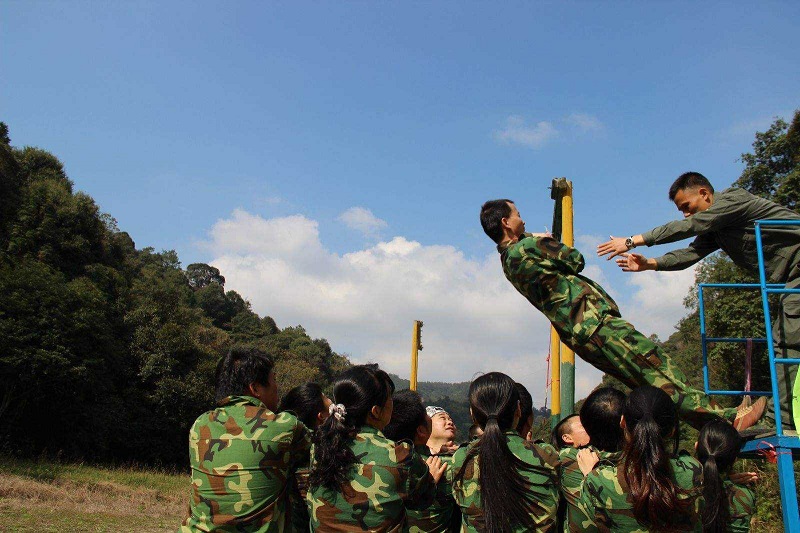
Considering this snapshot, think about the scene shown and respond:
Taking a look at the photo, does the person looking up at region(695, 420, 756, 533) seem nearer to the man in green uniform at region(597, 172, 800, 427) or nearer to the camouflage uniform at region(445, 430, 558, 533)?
the camouflage uniform at region(445, 430, 558, 533)

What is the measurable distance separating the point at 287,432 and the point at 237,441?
0.26 m

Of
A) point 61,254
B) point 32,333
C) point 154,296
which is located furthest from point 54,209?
point 32,333

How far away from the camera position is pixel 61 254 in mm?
33438

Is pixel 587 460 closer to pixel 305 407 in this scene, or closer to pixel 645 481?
pixel 645 481

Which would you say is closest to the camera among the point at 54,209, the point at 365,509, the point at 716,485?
the point at 716,485

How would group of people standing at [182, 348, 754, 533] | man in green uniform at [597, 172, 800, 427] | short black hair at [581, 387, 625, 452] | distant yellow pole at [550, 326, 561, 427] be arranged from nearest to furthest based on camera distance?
group of people standing at [182, 348, 754, 533] → short black hair at [581, 387, 625, 452] → man in green uniform at [597, 172, 800, 427] → distant yellow pole at [550, 326, 561, 427]

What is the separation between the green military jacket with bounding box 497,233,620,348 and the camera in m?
3.65

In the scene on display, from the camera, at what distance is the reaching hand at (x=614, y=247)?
409 cm

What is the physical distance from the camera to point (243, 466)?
10.9 feet

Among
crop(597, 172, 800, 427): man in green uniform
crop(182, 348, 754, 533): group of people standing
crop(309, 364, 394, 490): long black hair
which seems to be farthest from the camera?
crop(597, 172, 800, 427): man in green uniform

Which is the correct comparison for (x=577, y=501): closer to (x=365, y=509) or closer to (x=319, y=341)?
(x=365, y=509)

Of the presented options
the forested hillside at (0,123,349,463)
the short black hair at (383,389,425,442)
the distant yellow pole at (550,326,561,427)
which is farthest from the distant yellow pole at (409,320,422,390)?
the forested hillside at (0,123,349,463)

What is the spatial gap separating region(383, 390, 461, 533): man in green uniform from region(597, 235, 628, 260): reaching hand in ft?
4.87

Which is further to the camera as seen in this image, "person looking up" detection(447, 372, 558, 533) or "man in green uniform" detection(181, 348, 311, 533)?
"man in green uniform" detection(181, 348, 311, 533)
